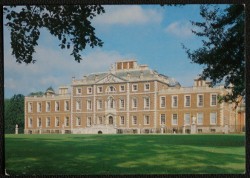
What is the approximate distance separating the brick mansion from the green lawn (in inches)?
5.3

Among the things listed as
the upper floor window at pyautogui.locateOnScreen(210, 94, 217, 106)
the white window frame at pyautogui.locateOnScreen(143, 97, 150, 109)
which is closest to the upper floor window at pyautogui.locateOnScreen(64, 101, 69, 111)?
the white window frame at pyautogui.locateOnScreen(143, 97, 150, 109)

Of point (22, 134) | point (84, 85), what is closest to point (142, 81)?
point (84, 85)

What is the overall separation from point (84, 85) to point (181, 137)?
126cm

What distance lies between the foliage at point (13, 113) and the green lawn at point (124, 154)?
0.40 feet

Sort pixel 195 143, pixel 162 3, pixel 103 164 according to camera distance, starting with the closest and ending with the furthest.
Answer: pixel 162 3 < pixel 103 164 < pixel 195 143

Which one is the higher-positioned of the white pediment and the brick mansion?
the white pediment

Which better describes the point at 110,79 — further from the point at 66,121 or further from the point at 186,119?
the point at 186,119

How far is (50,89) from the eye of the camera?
4.84 metres

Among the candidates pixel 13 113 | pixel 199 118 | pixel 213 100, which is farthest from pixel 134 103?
pixel 13 113

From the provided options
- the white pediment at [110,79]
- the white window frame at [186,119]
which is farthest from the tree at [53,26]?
the white window frame at [186,119]

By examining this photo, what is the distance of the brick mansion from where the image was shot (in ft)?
16.1

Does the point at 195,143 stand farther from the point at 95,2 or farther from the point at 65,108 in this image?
the point at 95,2

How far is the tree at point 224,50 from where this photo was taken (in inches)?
187

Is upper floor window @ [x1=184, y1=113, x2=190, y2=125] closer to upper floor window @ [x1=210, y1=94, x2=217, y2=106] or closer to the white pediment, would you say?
upper floor window @ [x1=210, y1=94, x2=217, y2=106]
